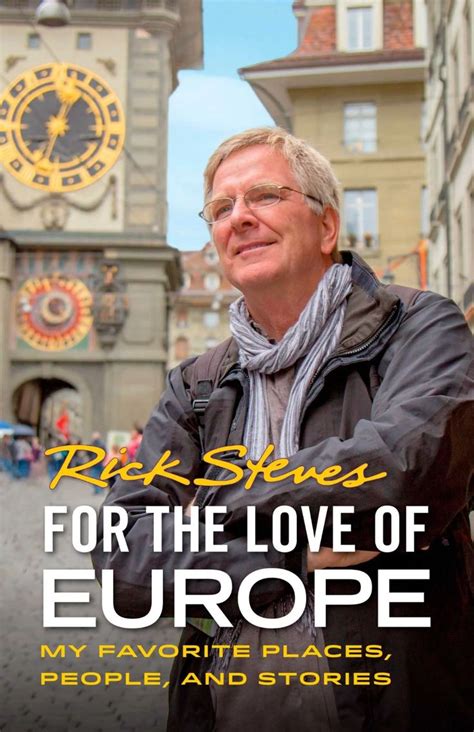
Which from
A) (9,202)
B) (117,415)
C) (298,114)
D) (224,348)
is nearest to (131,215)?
(9,202)

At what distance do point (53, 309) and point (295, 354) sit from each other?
211 inches

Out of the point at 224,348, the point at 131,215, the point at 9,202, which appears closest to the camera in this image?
the point at 224,348

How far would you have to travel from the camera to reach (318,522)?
1.12 m

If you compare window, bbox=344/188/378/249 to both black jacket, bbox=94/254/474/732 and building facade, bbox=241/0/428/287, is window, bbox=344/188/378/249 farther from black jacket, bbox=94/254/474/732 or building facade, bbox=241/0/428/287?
black jacket, bbox=94/254/474/732

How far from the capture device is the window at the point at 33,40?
156 inches

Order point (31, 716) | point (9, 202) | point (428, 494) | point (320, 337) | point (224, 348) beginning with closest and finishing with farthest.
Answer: point (428, 494)
point (320, 337)
point (224, 348)
point (31, 716)
point (9, 202)

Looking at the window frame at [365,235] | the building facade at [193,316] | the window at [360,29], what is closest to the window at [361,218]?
the window frame at [365,235]

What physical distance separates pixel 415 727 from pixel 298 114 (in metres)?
3.50

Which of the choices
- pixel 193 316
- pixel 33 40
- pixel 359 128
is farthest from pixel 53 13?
pixel 359 128

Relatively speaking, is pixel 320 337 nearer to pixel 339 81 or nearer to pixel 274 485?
pixel 274 485

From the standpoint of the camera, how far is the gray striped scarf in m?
1.18

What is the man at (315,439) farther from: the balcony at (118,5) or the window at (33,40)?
the balcony at (118,5)

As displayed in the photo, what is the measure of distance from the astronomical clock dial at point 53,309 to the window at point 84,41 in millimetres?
1489

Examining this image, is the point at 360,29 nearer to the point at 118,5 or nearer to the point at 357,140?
the point at 357,140
